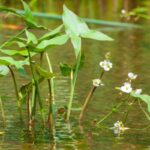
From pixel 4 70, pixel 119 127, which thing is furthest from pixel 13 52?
pixel 119 127

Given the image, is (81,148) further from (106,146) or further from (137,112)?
(137,112)

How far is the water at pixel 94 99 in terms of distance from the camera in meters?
2.60

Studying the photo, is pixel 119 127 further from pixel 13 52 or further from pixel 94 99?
pixel 94 99

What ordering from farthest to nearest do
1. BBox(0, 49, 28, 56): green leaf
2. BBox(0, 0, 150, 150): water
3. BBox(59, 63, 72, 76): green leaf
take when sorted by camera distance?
BBox(59, 63, 72, 76): green leaf, BBox(0, 49, 28, 56): green leaf, BBox(0, 0, 150, 150): water

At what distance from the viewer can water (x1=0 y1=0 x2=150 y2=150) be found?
2600 millimetres

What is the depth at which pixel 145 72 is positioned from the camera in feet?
14.0

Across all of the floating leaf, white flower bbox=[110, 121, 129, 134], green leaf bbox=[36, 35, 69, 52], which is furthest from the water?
green leaf bbox=[36, 35, 69, 52]

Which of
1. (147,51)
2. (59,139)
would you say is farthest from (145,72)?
(59,139)

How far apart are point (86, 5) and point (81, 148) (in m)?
5.68

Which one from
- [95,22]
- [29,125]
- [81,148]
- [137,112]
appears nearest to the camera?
[81,148]

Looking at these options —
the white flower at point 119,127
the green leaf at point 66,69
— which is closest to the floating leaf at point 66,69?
the green leaf at point 66,69

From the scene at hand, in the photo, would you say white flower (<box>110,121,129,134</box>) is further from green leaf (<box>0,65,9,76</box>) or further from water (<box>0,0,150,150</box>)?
green leaf (<box>0,65,9,76</box>)

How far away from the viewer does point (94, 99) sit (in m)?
3.43

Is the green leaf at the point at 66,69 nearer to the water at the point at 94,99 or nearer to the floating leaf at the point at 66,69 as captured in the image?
the floating leaf at the point at 66,69
